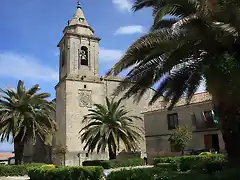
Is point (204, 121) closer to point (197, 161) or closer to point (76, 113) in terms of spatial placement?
point (76, 113)

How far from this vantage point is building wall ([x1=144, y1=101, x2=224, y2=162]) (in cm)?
2978

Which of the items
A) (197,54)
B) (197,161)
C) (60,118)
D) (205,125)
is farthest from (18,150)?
(197,54)

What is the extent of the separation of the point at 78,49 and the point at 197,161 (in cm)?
2662

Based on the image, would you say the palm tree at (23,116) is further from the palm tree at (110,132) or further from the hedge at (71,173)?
the hedge at (71,173)

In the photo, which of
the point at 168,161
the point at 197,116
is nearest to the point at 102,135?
the point at 168,161

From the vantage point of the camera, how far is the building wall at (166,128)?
97.7ft

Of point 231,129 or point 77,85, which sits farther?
point 77,85

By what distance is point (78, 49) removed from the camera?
127 ft

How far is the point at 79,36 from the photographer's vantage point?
3903cm

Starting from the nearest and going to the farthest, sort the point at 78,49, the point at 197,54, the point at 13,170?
the point at 197,54 < the point at 13,170 < the point at 78,49

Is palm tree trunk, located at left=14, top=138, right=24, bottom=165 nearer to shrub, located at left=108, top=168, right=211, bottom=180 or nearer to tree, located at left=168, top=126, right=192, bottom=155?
tree, located at left=168, top=126, right=192, bottom=155

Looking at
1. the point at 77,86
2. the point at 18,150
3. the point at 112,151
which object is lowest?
the point at 112,151

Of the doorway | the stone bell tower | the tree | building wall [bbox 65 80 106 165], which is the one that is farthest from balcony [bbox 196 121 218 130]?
the stone bell tower

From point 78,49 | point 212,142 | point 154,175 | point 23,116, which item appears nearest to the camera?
point 154,175
